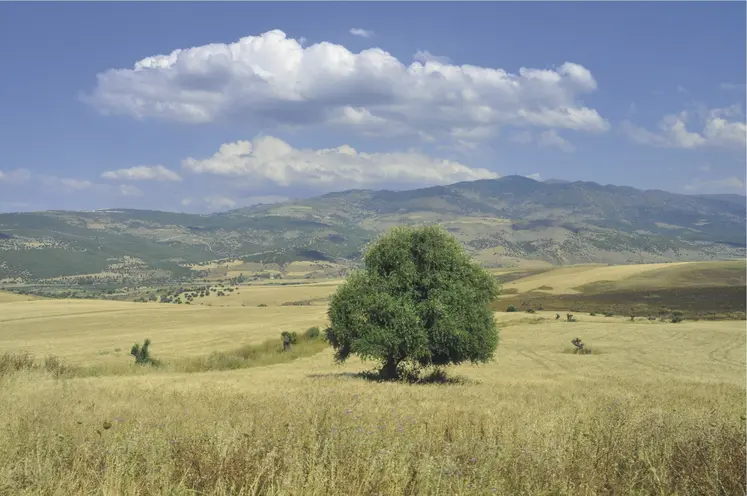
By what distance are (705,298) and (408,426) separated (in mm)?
143274

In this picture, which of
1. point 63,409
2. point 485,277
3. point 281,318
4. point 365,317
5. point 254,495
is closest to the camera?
point 254,495

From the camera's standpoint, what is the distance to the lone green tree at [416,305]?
33.3m

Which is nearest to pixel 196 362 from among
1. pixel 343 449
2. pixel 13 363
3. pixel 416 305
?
pixel 416 305

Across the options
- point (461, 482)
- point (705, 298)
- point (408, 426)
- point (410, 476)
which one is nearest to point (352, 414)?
point (408, 426)

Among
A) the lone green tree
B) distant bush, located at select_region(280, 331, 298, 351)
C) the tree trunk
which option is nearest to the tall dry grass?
the lone green tree

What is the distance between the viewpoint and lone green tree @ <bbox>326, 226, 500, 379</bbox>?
33.3m

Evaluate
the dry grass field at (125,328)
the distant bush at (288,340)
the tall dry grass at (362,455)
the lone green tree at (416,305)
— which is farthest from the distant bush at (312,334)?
the tall dry grass at (362,455)

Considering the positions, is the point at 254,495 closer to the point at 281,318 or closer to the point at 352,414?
the point at 352,414

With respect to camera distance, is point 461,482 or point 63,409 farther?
point 63,409

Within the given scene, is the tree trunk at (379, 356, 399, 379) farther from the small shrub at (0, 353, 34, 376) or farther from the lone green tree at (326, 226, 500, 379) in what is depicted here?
the small shrub at (0, 353, 34, 376)

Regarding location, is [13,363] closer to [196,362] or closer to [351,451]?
[351,451]

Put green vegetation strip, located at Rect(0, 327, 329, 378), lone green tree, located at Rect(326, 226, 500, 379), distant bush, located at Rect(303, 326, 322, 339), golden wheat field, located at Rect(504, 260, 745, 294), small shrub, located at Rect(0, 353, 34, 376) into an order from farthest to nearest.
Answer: golden wheat field, located at Rect(504, 260, 745, 294)
distant bush, located at Rect(303, 326, 322, 339)
lone green tree, located at Rect(326, 226, 500, 379)
green vegetation strip, located at Rect(0, 327, 329, 378)
small shrub, located at Rect(0, 353, 34, 376)

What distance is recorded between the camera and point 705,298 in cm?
12950

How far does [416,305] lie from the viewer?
34000mm
